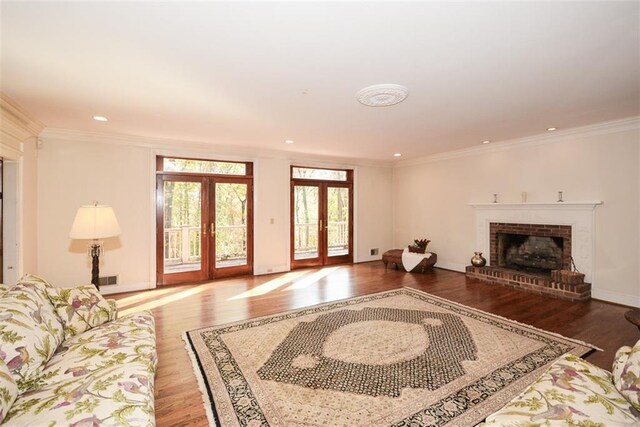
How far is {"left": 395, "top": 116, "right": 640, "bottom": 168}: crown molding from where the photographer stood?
4.04 metres

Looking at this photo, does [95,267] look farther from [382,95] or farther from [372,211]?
[372,211]

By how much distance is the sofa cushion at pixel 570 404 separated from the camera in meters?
1.33

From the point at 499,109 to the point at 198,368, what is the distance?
416 centimetres

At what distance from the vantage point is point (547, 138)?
4.77 meters

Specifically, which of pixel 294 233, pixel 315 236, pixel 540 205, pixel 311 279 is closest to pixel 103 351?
pixel 311 279

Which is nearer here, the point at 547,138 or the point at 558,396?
the point at 558,396

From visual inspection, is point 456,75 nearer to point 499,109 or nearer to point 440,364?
point 499,109


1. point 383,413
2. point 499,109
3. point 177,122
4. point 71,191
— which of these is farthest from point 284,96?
point 71,191

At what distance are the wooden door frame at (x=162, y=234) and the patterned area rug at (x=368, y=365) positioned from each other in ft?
7.81

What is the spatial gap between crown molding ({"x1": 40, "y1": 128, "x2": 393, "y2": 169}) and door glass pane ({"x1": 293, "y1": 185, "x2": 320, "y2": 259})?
73 centimetres

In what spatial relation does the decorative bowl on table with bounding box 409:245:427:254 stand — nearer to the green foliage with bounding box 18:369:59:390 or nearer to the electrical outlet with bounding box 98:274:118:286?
the electrical outlet with bounding box 98:274:118:286

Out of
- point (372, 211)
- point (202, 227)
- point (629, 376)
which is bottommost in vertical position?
point (629, 376)

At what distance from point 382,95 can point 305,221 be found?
4.11 meters

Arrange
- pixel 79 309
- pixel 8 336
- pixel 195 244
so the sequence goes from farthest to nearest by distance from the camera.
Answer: pixel 195 244 < pixel 79 309 < pixel 8 336
